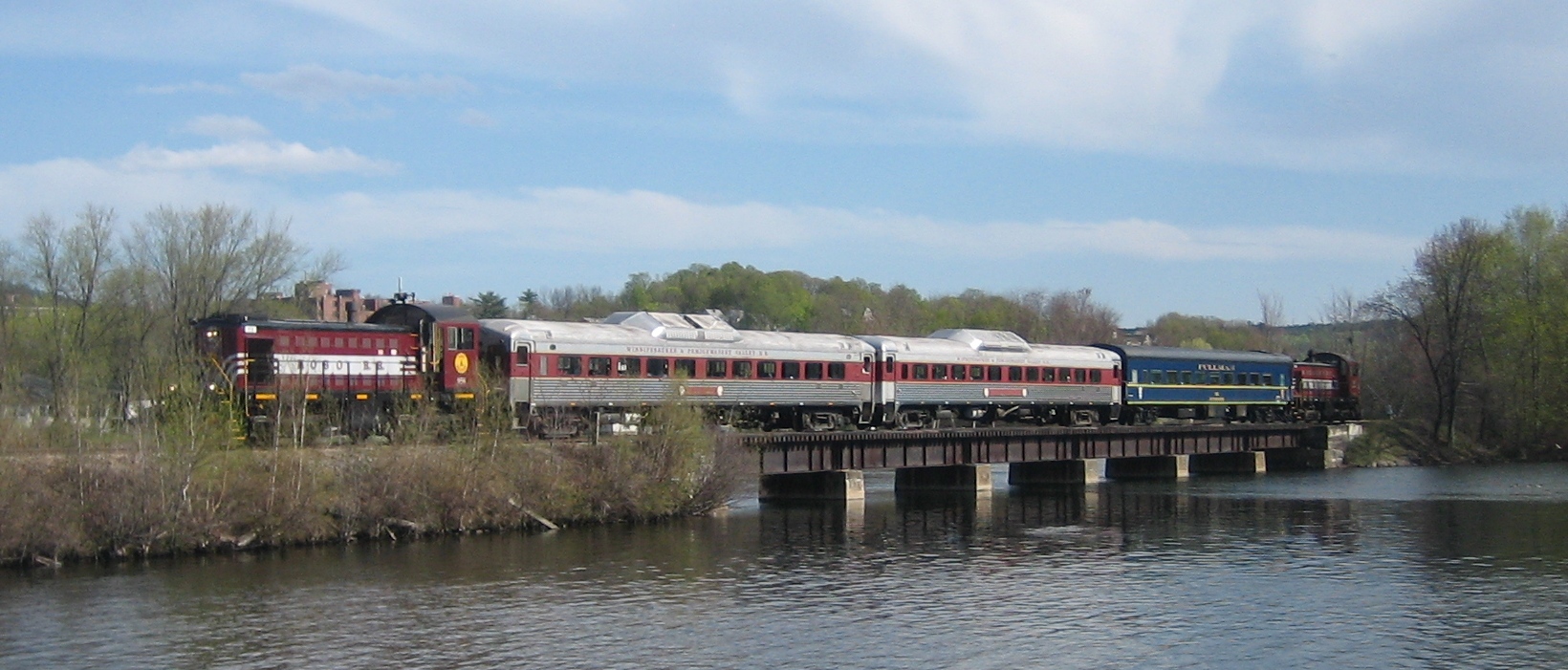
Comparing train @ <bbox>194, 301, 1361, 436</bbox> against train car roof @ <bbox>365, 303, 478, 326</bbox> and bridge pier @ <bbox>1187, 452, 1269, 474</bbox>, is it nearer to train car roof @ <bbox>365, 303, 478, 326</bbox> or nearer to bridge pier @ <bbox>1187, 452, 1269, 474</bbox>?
train car roof @ <bbox>365, 303, 478, 326</bbox>

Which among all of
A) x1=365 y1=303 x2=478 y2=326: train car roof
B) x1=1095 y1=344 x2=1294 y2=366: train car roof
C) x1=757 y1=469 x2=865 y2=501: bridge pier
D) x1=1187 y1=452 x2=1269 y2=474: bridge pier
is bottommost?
x1=1187 y1=452 x2=1269 y2=474: bridge pier

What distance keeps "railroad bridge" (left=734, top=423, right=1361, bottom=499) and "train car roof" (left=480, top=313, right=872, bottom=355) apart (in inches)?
156

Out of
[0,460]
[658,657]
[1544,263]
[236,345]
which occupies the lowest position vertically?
[658,657]

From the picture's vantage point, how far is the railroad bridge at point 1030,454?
51.8 meters

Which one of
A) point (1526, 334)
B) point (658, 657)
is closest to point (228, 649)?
point (658, 657)

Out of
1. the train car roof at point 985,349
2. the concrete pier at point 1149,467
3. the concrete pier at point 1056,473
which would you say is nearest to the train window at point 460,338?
the train car roof at point 985,349

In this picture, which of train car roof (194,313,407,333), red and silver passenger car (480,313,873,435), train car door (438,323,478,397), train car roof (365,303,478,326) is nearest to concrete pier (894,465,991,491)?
red and silver passenger car (480,313,873,435)

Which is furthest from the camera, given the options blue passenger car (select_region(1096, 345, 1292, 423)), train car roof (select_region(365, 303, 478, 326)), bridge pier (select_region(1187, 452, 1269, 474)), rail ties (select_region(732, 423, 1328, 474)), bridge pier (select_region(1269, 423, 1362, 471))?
bridge pier (select_region(1269, 423, 1362, 471))

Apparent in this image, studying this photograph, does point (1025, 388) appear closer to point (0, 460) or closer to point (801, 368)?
point (801, 368)

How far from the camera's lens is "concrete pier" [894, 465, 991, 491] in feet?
200

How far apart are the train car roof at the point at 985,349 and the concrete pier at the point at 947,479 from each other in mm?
4886

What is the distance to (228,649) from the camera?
25.3 meters

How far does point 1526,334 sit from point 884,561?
66268 mm

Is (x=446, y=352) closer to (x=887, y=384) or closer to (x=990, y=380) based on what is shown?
(x=887, y=384)
